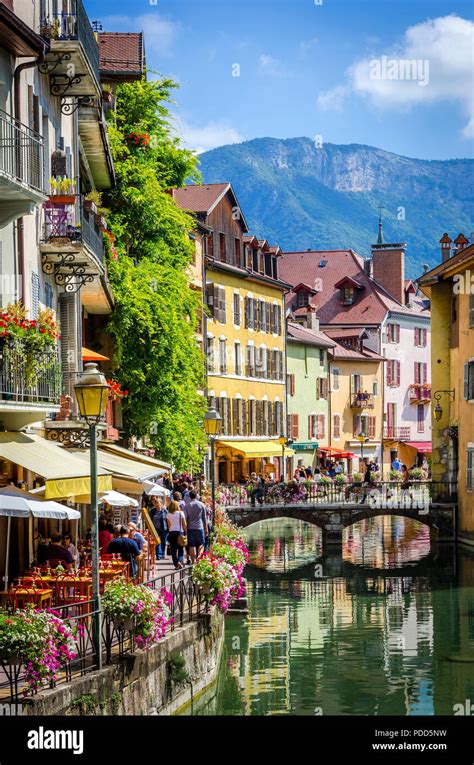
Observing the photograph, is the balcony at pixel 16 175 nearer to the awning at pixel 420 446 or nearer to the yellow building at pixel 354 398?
the yellow building at pixel 354 398

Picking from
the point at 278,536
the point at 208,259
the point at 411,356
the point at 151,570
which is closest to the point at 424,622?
the point at 151,570

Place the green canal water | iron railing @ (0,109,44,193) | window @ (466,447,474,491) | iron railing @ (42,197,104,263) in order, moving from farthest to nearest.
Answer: window @ (466,447,474,491) → iron railing @ (42,197,104,263) → the green canal water → iron railing @ (0,109,44,193)

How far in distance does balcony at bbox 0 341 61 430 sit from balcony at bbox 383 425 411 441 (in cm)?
6845

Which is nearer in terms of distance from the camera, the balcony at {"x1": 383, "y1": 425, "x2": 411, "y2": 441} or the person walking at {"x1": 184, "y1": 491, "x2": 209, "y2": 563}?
the person walking at {"x1": 184, "y1": 491, "x2": 209, "y2": 563}

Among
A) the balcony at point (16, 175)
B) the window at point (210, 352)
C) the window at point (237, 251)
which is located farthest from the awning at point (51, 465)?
the window at point (237, 251)

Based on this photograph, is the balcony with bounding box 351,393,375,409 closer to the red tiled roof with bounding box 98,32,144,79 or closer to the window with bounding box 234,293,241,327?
the window with bounding box 234,293,241,327

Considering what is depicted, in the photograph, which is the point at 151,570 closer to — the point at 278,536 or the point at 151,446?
the point at 151,446

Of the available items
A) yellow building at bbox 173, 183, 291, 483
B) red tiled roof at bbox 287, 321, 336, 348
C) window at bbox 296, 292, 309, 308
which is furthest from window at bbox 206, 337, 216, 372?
window at bbox 296, 292, 309, 308

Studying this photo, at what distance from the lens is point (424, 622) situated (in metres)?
32.9

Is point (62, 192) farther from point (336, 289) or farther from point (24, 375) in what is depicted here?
point (336, 289)

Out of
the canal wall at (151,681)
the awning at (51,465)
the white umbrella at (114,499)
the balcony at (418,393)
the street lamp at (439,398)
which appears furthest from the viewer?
the balcony at (418,393)

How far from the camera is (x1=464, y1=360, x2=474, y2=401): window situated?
46.7 metres

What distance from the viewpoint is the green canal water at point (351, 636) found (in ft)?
76.2

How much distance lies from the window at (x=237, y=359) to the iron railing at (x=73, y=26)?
40.9 meters
